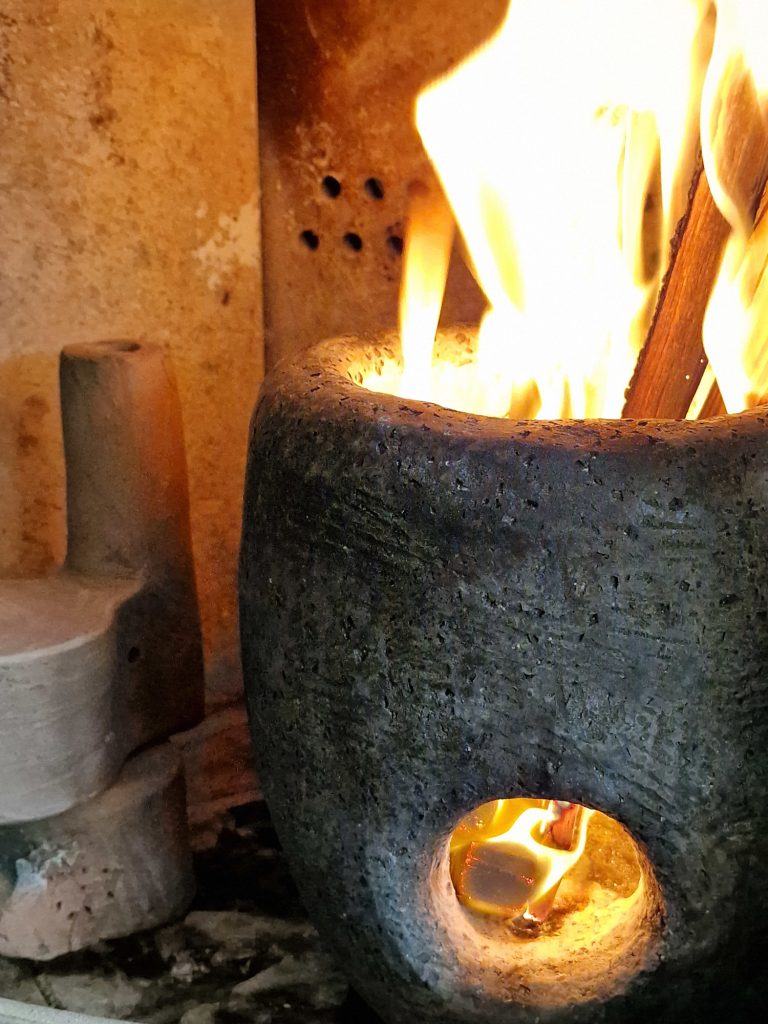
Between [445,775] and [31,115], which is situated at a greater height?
[31,115]

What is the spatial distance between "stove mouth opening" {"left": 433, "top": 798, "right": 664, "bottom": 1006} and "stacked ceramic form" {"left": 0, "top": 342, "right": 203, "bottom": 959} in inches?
20.8

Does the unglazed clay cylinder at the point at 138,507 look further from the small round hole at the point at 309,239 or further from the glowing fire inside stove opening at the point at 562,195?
the small round hole at the point at 309,239

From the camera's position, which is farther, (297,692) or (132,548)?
(132,548)

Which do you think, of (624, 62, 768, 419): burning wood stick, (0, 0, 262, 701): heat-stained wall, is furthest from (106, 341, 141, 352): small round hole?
(624, 62, 768, 419): burning wood stick

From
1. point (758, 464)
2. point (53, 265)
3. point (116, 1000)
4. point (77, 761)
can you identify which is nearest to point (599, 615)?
point (758, 464)

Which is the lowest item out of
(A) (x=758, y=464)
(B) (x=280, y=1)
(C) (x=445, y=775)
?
(C) (x=445, y=775)

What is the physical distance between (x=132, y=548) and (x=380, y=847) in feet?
2.38

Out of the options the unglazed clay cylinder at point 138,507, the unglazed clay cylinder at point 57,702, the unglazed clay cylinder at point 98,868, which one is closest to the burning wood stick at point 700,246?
the unglazed clay cylinder at point 138,507

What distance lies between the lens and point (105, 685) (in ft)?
5.63

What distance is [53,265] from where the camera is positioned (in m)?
2.05

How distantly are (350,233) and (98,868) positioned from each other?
1304mm

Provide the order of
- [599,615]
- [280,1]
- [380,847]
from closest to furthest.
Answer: [599,615] → [380,847] → [280,1]

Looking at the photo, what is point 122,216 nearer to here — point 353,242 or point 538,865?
point 353,242

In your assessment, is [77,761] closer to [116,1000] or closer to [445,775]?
[116,1000]
